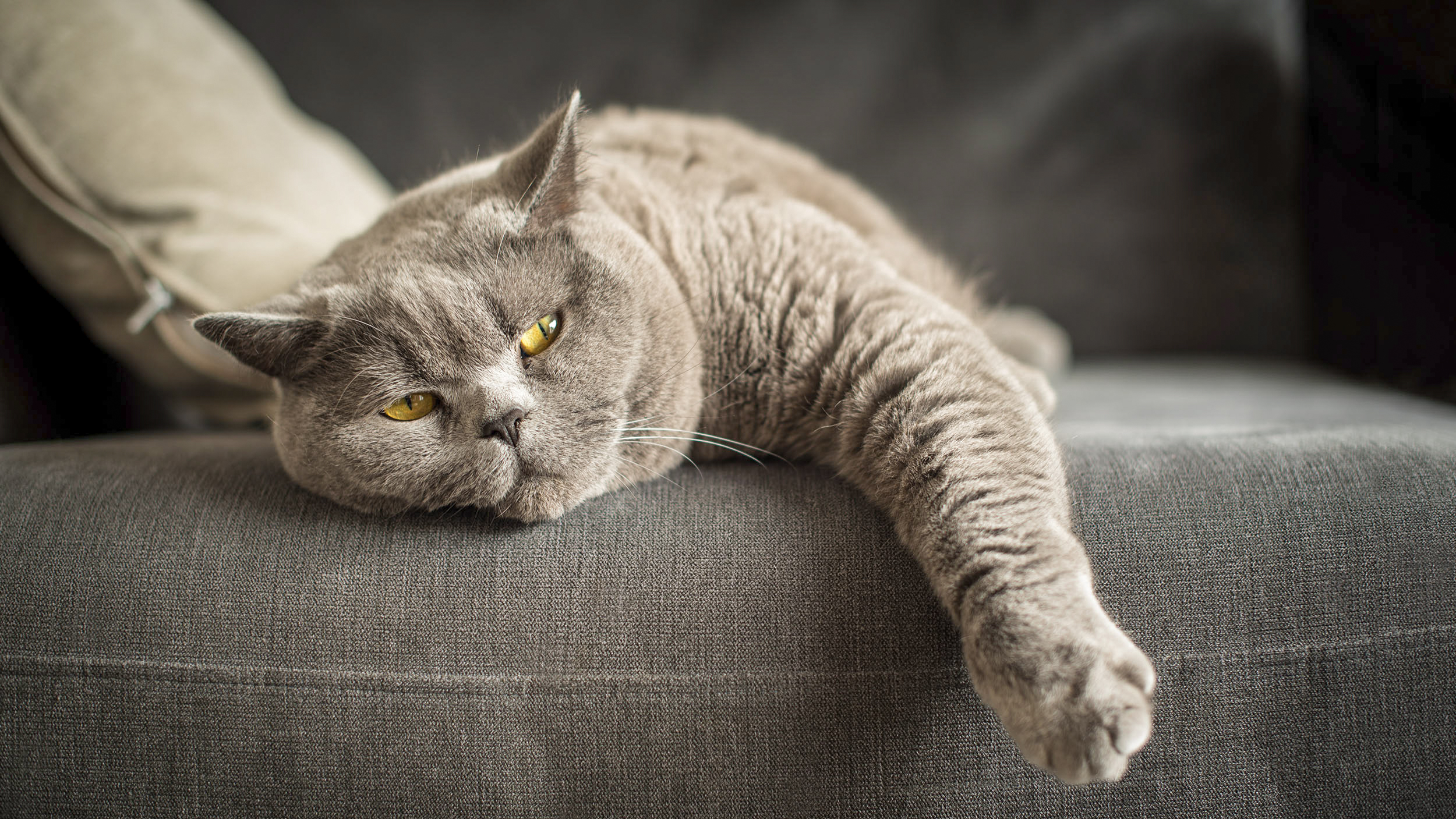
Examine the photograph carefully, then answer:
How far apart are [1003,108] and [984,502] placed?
1.44m

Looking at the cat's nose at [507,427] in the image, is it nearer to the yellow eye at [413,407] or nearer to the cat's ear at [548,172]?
the yellow eye at [413,407]

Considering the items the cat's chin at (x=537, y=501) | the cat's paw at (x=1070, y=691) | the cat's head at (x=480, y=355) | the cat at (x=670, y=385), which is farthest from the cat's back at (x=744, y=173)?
the cat's paw at (x=1070, y=691)

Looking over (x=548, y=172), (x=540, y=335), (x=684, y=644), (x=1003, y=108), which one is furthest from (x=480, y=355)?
(x=1003, y=108)

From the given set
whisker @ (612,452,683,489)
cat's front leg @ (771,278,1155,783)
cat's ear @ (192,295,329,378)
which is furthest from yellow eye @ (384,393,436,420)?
A: cat's front leg @ (771,278,1155,783)

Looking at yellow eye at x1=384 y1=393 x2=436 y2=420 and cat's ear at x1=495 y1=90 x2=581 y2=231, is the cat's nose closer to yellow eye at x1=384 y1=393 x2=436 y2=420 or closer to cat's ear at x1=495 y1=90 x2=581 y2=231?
yellow eye at x1=384 y1=393 x2=436 y2=420

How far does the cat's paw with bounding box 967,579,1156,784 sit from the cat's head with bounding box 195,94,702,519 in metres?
0.49

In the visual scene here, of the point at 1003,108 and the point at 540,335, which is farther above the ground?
the point at 1003,108

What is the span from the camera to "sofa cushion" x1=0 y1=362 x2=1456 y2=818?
2.35ft

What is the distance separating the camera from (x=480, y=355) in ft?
2.67

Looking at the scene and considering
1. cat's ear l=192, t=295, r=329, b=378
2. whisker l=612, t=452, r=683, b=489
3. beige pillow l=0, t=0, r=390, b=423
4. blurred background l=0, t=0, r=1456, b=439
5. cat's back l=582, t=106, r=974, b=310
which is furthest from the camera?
blurred background l=0, t=0, r=1456, b=439

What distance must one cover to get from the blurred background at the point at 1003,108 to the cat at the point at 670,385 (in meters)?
0.89

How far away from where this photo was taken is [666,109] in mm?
1827

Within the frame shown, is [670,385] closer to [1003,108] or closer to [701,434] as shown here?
[701,434]

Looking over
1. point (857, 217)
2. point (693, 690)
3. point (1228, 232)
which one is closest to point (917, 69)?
point (857, 217)
